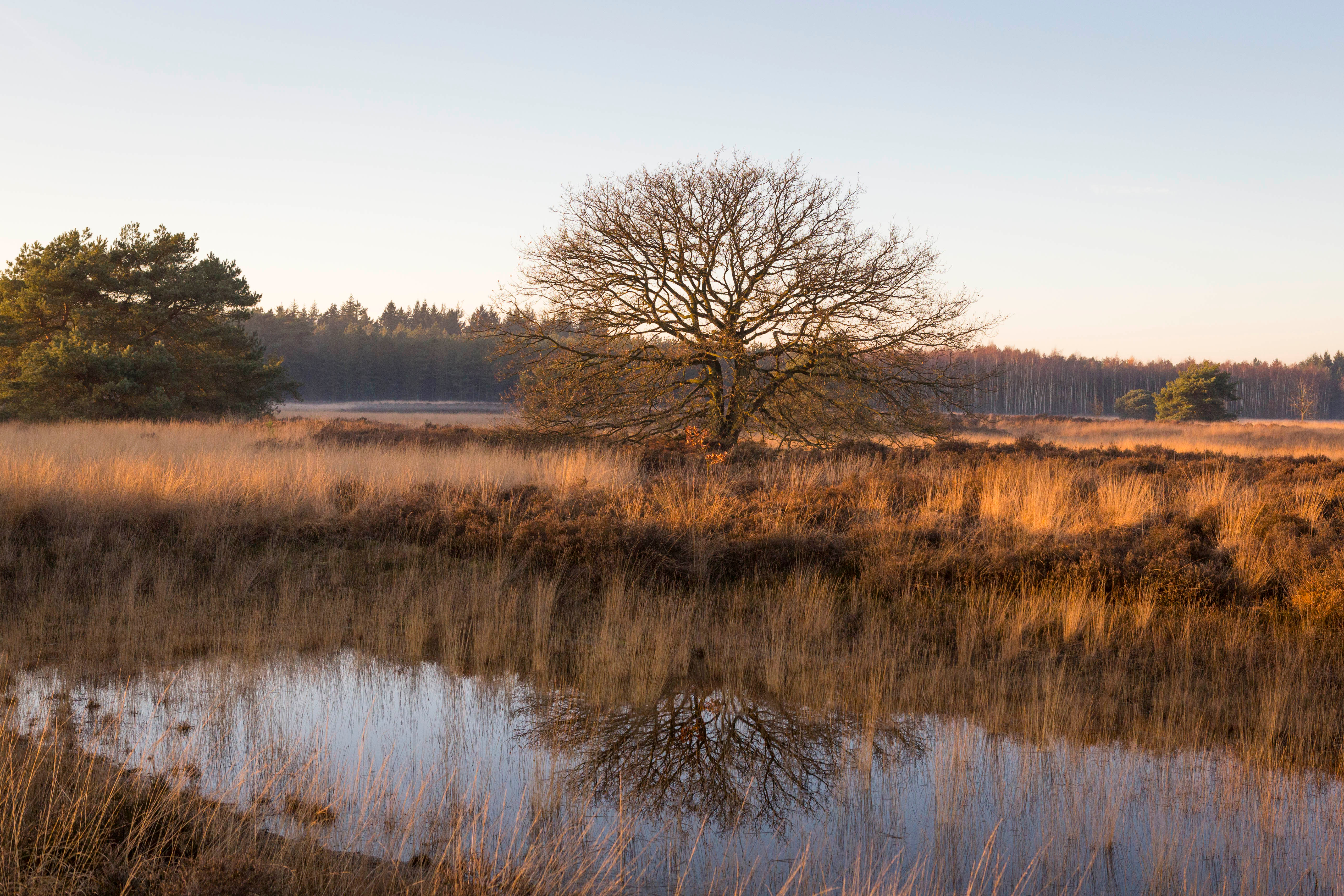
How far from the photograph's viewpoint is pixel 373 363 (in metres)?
87.2

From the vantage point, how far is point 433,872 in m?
3.28

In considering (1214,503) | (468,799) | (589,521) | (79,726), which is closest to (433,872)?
(468,799)

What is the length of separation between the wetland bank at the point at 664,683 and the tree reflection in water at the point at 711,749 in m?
0.03

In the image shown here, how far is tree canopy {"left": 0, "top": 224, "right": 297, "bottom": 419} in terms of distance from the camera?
2513 centimetres

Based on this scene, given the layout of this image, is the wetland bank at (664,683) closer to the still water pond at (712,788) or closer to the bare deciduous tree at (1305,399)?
the still water pond at (712,788)

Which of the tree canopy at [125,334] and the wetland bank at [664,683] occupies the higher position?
the tree canopy at [125,334]

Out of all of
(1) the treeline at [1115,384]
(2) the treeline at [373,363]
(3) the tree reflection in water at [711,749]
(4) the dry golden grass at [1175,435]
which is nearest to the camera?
(3) the tree reflection in water at [711,749]

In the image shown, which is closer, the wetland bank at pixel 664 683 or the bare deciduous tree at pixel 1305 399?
the wetland bank at pixel 664 683

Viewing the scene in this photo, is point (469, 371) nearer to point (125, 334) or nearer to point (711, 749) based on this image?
point (125, 334)

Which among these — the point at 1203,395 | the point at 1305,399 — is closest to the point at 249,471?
the point at 1203,395

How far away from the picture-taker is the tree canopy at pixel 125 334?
2513 cm

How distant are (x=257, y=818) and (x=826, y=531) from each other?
678 cm

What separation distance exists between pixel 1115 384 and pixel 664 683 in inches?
4686

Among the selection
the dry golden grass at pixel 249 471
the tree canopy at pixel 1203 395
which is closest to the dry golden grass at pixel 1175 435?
the tree canopy at pixel 1203 395
